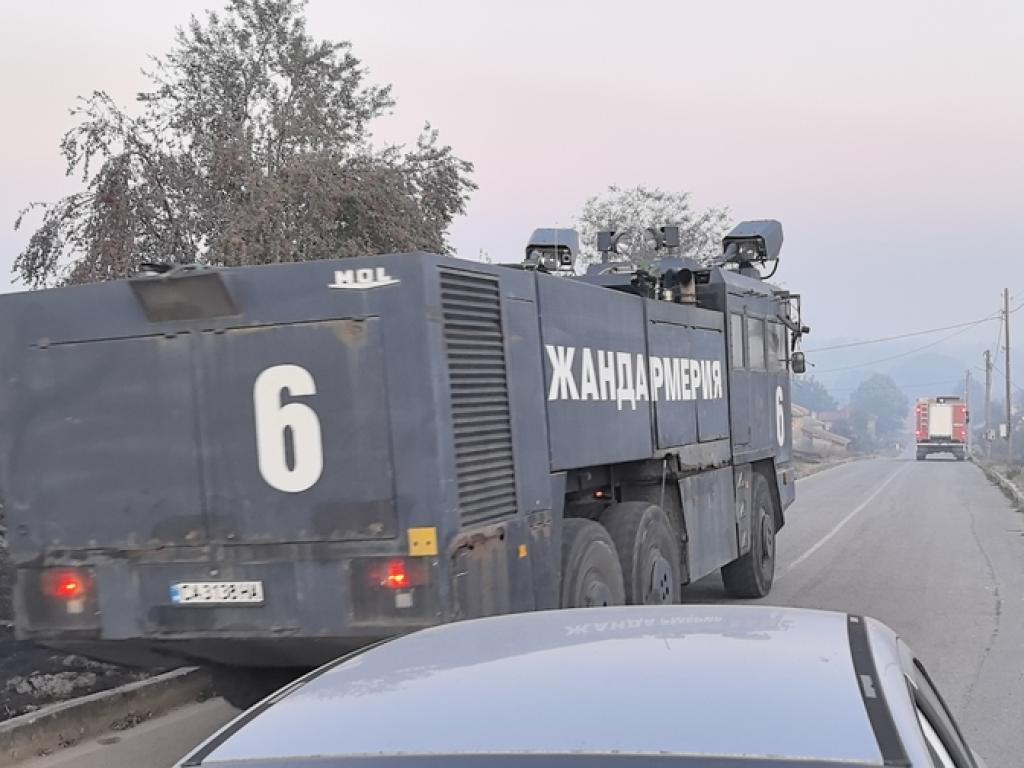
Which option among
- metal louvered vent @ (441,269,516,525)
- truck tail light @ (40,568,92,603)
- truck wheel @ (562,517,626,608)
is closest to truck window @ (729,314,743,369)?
truck wheel @ (562,517,626,608)

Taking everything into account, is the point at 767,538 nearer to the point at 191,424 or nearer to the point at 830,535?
the point at 830,535

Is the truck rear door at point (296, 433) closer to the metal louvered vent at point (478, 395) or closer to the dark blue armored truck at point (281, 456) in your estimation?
the dark blue armored truck at point (281, 456)

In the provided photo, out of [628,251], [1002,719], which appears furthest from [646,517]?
[628,251]

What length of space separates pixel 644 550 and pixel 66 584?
3666 mm

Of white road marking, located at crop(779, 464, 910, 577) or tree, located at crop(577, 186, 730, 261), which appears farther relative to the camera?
tree, located at crop(577, 186, 730, 261)

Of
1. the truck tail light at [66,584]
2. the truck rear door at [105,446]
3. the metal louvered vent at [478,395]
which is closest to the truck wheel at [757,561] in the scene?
the metal louvered vent at [478,395]

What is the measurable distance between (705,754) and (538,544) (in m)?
4.11

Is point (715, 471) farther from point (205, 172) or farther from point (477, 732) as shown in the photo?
point (205, 172)

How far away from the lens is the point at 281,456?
197 inches

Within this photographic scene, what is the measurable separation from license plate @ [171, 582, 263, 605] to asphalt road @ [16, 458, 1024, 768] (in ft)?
3.39

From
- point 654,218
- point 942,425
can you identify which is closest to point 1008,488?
point 654,218

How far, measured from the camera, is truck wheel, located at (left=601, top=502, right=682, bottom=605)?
7.05m

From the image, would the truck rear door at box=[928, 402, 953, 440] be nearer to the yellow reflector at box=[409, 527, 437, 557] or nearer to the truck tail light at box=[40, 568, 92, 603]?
the yellow reflector at box=[409, 527, 437, 557]

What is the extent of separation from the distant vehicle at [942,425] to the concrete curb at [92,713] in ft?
222
